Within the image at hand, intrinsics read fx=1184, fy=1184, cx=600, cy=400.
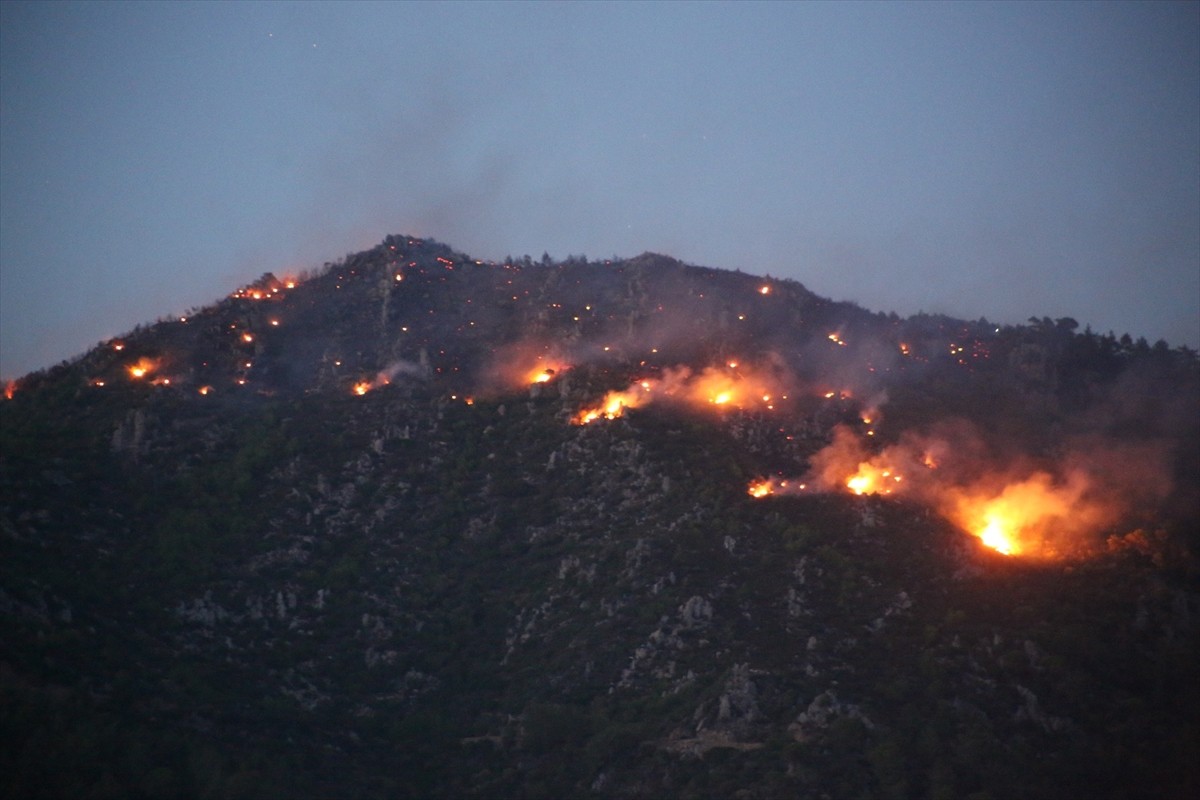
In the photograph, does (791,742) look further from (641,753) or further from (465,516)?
(465,516)

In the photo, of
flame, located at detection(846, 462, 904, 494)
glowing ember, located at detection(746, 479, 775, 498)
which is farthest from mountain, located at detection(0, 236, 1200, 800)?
glowing ember, located at detection(746, 479, 775, 498)

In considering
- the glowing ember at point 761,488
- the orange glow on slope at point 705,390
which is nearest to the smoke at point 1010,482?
the glowing ember at point 761,488

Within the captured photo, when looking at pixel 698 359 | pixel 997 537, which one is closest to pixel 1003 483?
pixel 997 537

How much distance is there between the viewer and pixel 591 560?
70188 millimetres

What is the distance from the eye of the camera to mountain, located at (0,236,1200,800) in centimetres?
5400

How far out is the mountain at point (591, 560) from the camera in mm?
54000

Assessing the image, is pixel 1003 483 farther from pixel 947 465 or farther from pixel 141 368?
pixel 141 368

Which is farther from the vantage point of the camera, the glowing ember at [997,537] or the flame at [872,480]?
the flame at [872,480]

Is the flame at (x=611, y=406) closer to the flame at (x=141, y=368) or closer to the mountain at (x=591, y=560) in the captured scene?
the mountain at (x=591, y=560)

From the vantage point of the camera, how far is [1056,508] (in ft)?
245

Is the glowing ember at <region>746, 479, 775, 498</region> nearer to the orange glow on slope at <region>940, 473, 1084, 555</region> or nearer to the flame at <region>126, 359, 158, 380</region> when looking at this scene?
the orange glow on slope at <region>940, 473, 1084, 555</region>

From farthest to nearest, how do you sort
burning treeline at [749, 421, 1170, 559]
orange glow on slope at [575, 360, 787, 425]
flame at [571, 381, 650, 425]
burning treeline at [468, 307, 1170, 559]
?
orange glow on slope at [575, 360, 787, 425] < flame at [571, 381, 650, 425] < burning treeline at [468, 307, 1170, 559] < burning treeline at [749, 421, 1170, 559]

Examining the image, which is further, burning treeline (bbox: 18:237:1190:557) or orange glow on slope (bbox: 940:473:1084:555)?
burning treeline (bbox: 18:237:1190:557)

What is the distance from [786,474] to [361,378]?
3436 cm
